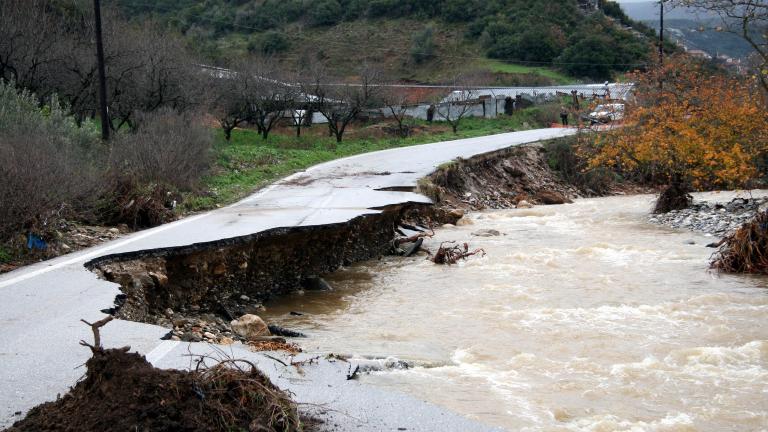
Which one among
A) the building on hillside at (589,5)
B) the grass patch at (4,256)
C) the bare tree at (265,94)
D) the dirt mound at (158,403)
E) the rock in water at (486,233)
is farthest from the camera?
the building on hillside at (589,5)

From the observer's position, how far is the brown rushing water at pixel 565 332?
687 cm

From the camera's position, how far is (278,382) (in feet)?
19.4

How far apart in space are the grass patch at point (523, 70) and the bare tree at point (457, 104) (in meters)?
12.0

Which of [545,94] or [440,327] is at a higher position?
[545,94]

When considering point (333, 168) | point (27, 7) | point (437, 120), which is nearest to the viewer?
point (27, 7)

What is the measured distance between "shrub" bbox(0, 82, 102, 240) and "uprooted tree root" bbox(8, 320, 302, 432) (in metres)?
6.80

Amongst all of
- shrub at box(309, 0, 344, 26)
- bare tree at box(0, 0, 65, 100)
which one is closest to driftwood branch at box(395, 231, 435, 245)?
bare tree at box(0, 0, 65, 100)

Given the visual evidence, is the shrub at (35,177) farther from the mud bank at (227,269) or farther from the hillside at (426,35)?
the hillside at (426,35)

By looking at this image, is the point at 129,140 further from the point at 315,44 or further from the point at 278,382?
the point at 315,44

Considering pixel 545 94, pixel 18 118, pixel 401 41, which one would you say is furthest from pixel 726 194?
pixel 401 41

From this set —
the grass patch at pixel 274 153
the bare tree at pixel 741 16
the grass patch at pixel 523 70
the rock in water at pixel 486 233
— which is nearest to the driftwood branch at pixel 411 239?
the rock in water at pixel 486 233

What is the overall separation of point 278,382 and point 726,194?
24.0 metres

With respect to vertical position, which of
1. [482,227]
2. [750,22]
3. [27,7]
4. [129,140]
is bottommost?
[482,227]

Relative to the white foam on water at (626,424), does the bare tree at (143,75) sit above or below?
above
